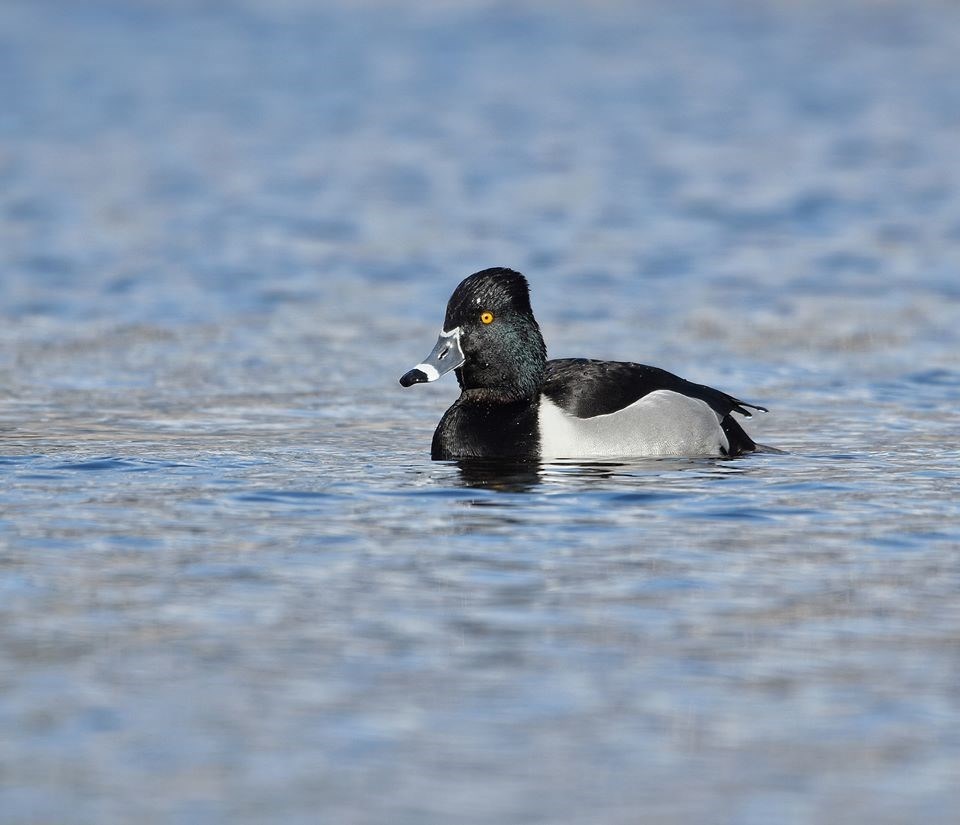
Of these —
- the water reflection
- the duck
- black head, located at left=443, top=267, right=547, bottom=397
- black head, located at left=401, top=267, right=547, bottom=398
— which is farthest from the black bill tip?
the water reflection

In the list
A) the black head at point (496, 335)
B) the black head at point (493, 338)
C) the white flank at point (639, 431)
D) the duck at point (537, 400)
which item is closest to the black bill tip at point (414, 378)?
the duck at point (537, 400)

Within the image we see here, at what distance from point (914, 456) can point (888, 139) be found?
17156 mm

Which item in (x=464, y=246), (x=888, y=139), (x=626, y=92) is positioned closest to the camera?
(x=464, y=246)

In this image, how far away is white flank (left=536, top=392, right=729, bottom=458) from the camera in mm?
10289

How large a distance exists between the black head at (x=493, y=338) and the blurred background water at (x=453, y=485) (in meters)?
0.60

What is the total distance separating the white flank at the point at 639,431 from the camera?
1029 centimetres

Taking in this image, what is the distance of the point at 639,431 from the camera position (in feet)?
34.0

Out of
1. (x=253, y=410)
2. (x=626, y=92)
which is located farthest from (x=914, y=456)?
(x=626, y=92)

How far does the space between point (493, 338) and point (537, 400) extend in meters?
0.42

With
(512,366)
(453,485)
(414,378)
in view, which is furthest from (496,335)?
(453,485)

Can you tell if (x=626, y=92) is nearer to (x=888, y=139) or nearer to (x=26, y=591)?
(x=888, y=139)

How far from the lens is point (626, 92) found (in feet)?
103

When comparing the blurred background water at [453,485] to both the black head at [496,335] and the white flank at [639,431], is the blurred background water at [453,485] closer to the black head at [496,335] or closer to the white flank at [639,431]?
the white flank at [639,431]

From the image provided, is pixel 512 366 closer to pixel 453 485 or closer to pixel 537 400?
pixel 537 400
